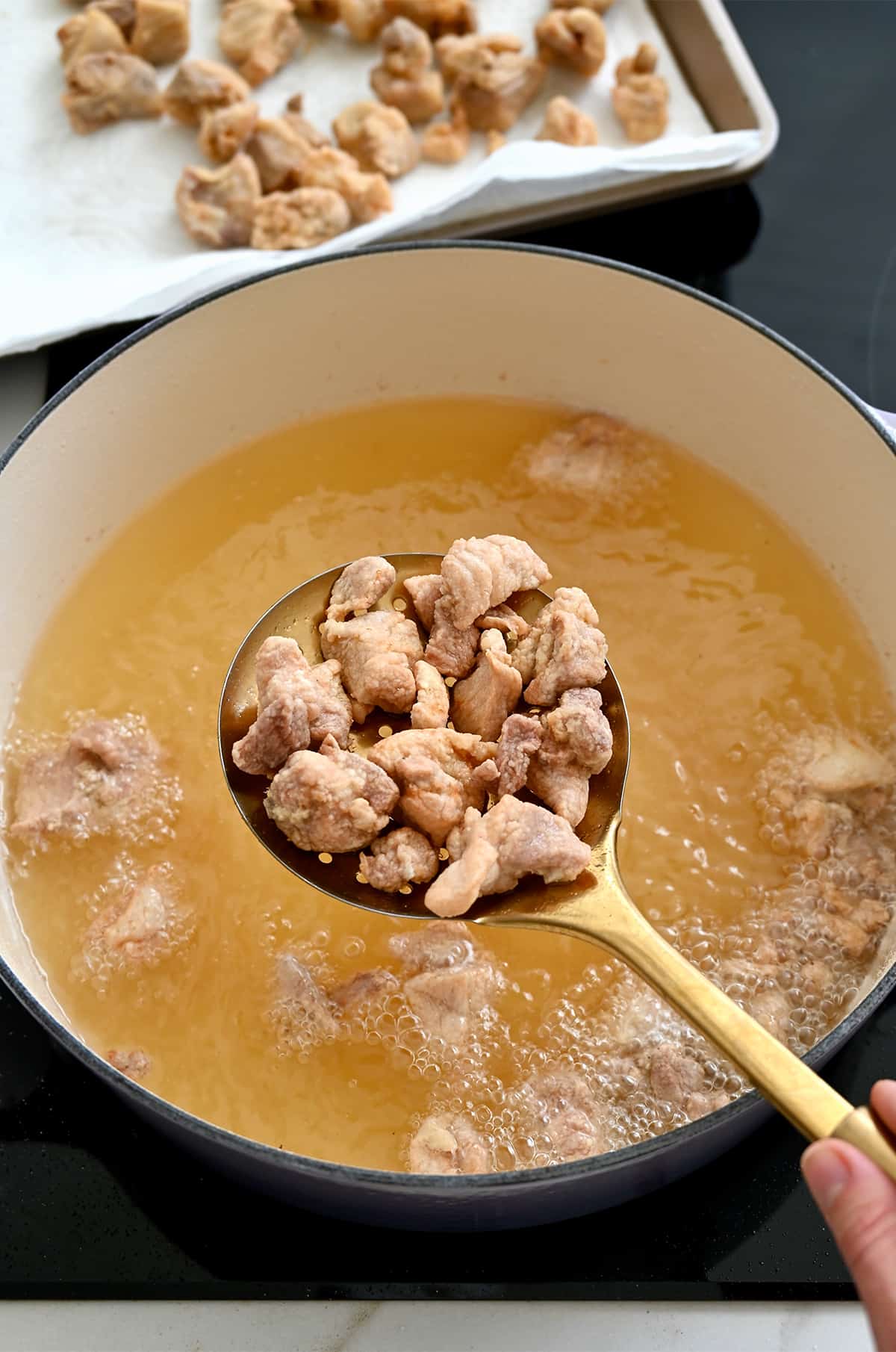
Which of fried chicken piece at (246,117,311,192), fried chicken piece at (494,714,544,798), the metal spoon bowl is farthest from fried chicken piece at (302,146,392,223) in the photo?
fried chicken piece at (494,714,544,798)

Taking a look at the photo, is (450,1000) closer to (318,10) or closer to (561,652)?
(561,652)

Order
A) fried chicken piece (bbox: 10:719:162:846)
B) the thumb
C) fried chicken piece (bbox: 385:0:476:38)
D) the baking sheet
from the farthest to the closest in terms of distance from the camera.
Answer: fried chicken piece (bbox: 385:0:476:38) < the baking sheet < fried chicken piece (bbox: 10:719:162:846) < the thumb

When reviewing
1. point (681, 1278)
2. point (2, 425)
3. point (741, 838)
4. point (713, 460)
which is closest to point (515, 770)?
point (741, 838)

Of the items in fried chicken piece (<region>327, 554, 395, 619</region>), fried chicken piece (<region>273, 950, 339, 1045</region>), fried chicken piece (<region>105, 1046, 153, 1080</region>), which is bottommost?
fried chicken piece (<region>273, 950, 339, 1045</region>)

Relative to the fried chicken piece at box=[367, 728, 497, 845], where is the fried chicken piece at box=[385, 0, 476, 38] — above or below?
above

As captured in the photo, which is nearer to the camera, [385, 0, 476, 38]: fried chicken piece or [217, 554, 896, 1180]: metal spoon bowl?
[217, 554, 896, 1180]: metal spoon bowl

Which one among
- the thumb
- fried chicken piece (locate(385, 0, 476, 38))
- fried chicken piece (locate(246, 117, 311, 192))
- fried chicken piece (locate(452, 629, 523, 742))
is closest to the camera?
the thumb

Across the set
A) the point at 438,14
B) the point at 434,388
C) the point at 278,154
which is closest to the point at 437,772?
the point at 434,388

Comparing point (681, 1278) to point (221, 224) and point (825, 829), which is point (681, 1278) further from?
point (221, 224)

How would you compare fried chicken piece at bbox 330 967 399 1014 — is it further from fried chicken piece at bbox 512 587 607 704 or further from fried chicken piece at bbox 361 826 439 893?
fried chicken piece at bbox 512 587 607 704
